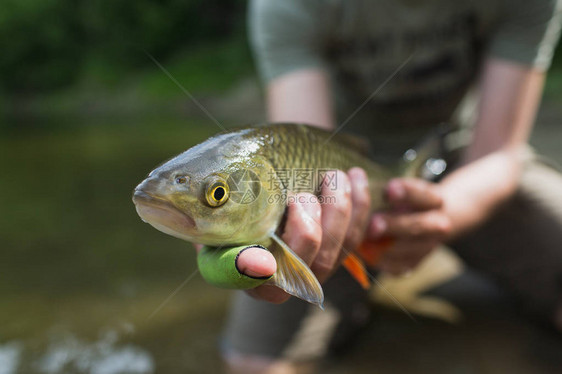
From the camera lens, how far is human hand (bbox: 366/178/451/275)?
1.03m

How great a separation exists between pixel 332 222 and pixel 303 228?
0.33 feet

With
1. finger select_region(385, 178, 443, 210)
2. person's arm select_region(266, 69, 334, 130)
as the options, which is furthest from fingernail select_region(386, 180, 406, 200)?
person's arm select_region(266, 69, 334, 130)

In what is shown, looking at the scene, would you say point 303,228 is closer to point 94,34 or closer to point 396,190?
point 396,190

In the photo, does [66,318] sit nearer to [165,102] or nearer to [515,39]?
[515,39]

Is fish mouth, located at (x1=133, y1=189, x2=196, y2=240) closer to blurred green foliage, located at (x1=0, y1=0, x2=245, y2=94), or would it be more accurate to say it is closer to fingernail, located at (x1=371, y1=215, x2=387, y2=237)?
fingernail, located at (x1=371, y1=215, x2=387, y2=237)

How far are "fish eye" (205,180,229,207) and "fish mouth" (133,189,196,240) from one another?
4 centimetres

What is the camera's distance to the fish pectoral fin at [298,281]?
26.1 inches

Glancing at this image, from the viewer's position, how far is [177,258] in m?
2.04

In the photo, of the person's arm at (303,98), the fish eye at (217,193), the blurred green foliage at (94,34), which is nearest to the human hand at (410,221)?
the person's arm at (303,98)

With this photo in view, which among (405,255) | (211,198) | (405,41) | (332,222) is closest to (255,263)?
(211,198)

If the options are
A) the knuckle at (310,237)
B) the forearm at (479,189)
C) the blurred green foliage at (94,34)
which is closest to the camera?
the knuckle at (310,237)

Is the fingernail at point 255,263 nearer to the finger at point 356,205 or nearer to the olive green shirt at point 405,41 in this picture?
the finger at point 356,205

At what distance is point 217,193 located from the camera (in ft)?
2.11

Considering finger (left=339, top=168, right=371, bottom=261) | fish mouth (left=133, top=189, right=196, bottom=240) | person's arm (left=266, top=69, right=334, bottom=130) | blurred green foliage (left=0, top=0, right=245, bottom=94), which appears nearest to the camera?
fish mouth (left=133, top=189, right=196, bottom=240)
